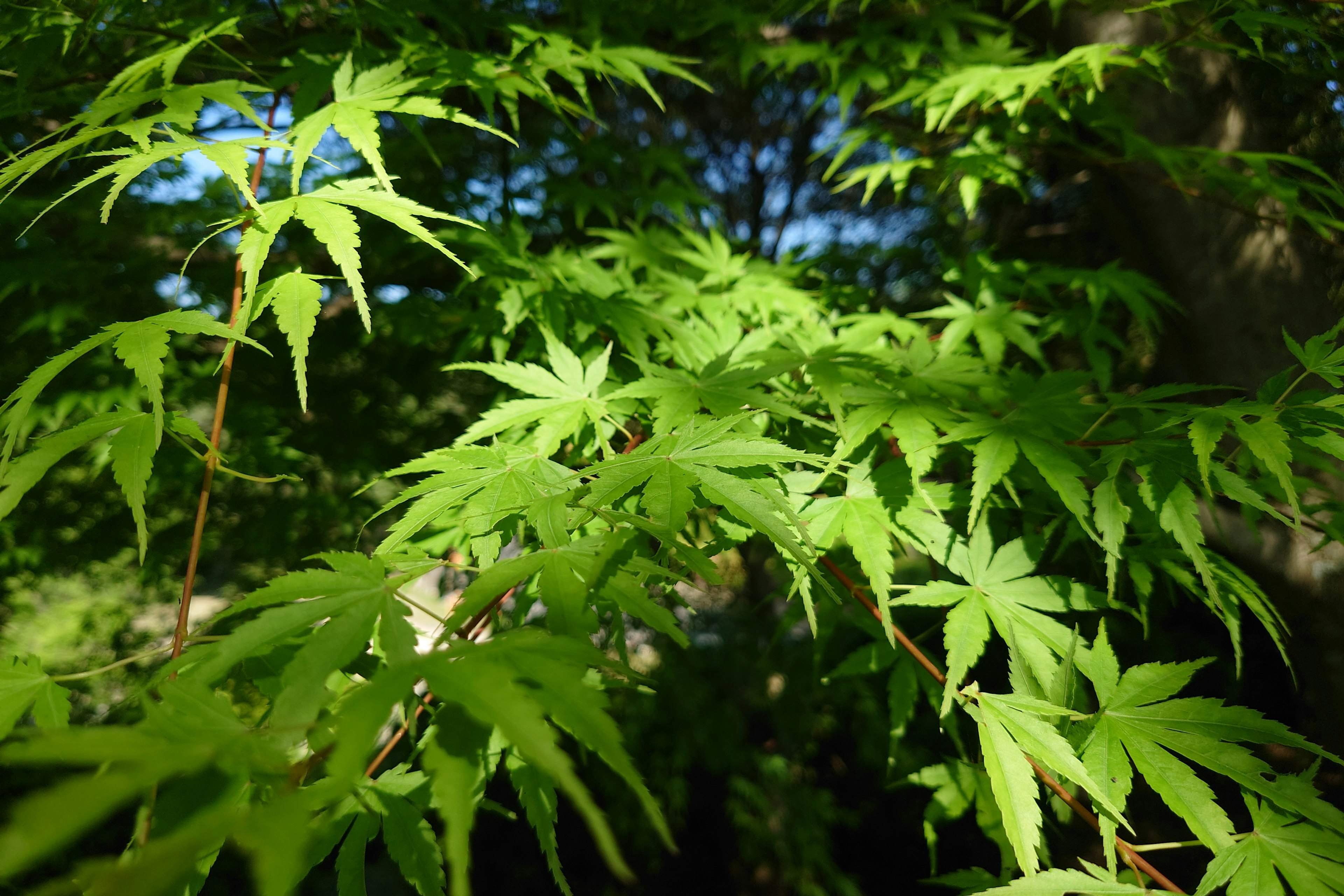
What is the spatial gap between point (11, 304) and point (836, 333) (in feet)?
7.73

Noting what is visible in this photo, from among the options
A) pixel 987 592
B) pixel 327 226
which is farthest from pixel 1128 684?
pixel 327 226

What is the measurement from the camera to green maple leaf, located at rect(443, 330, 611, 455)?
1.09m

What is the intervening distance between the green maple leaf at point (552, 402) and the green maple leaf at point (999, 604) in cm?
61

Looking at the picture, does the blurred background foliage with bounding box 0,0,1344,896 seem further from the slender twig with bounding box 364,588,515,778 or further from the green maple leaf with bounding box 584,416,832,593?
the green maple leaf with bounding box 584,416,832,593

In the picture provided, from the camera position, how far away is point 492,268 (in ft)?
4.80

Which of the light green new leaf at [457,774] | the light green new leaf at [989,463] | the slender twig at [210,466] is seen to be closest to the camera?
the light green new leaf at [457,774]

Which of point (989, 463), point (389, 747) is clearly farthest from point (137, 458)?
point (989, 463)

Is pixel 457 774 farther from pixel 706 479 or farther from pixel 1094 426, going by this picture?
pixel 1094 426

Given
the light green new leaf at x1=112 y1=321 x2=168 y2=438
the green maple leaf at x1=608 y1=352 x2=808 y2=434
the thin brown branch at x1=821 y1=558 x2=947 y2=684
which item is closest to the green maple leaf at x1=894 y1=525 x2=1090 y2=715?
the thin brown branch at x1=821 y1=558 x2=947 y2=684

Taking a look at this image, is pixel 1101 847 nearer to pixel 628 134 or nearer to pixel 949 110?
pixel 949 110

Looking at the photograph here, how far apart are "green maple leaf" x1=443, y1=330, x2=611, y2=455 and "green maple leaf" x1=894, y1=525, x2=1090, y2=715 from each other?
0.61 metres

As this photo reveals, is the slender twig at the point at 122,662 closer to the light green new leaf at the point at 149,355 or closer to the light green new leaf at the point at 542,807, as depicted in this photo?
the light green new leaf at the point at 149,355

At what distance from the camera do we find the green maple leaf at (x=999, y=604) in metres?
0.99

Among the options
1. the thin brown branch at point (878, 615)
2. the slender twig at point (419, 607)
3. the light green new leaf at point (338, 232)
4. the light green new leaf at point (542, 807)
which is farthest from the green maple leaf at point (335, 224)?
the thin brown branch at point (878, 615)
